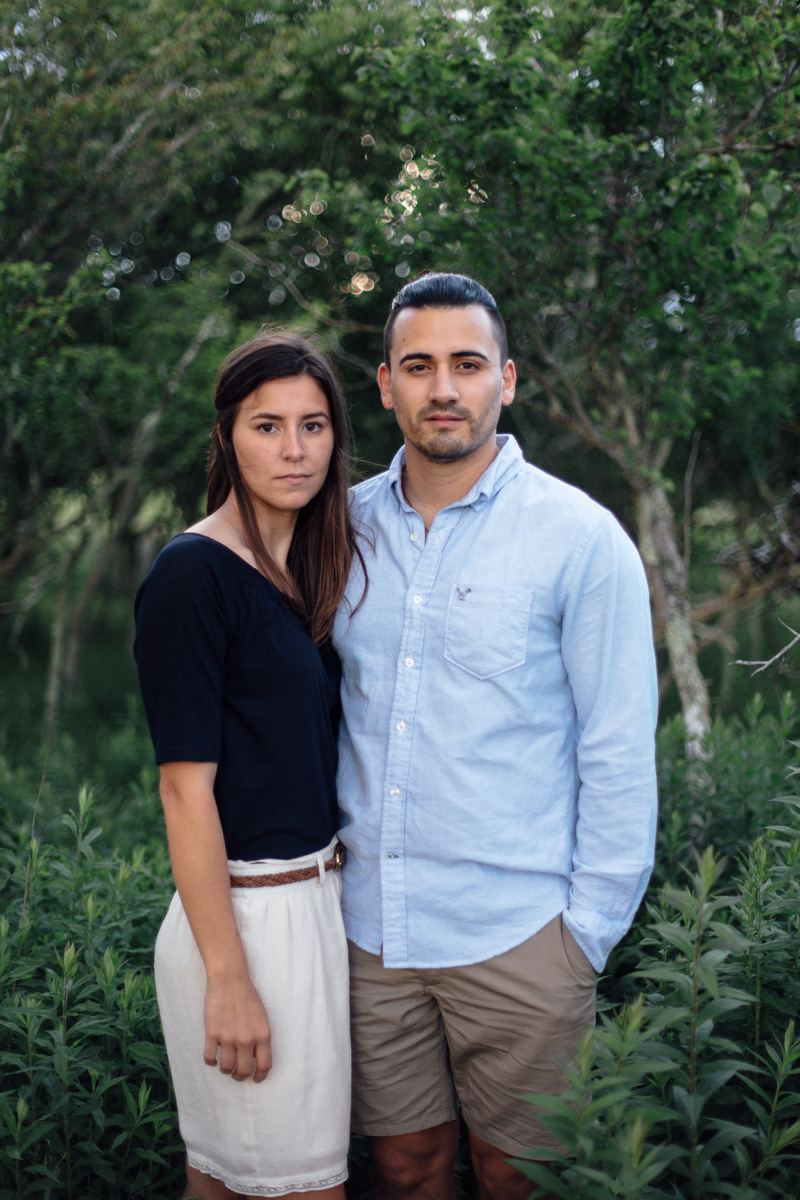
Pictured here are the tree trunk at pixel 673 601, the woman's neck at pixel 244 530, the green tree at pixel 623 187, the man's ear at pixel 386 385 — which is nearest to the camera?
the woman's neck at pixel 244 530

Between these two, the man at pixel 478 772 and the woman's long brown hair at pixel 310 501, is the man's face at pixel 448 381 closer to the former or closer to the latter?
the man at pixel 478 772

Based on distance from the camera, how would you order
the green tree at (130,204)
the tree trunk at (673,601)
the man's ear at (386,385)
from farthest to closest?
1. the green tree at (130,204)
2. the tree trunk at (673,601)
3. the man's ear at (386,385)

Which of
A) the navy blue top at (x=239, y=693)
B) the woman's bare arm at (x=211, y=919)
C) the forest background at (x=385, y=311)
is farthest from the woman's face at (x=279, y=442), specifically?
the forest background at (x=385, y=311)

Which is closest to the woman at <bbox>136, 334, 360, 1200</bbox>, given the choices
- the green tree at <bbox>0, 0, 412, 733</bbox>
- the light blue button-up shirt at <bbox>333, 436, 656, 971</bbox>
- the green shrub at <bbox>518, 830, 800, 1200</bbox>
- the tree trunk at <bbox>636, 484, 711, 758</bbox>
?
the light blue button-up shirt at <bbox>333, 436, 656, 971</bbox>

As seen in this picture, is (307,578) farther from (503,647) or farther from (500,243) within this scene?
(500,243)

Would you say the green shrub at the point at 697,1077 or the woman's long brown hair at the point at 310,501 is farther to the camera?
the woman's long brown hair at the point at 310,501

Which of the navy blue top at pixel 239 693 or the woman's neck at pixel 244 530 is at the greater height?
the woman's neck at pixel 244 530

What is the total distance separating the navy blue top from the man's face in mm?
599

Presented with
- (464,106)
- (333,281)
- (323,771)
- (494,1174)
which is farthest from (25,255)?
(494,1174)

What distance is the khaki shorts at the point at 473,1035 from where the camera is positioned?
2.20m

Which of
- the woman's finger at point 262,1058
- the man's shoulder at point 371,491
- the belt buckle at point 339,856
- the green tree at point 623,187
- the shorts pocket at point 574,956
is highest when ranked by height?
the green tree at point 623,187

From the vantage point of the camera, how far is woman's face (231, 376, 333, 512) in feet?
7.45

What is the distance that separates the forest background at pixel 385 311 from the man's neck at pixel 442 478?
1.12m

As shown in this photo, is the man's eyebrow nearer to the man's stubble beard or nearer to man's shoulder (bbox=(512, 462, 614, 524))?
the man's stubble beard
